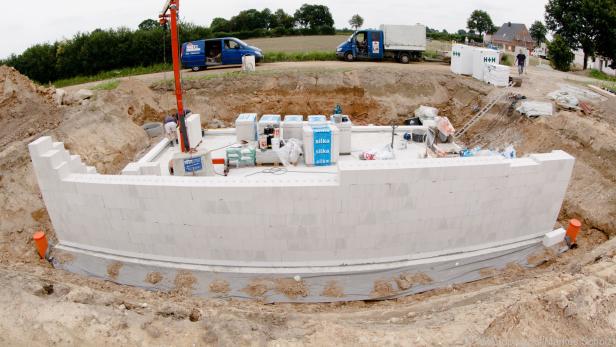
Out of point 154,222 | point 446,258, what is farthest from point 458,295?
point 154,222

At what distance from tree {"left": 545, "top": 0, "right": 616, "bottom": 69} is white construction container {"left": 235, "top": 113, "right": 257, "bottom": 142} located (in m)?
22.3

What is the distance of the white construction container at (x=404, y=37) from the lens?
70.3 feet

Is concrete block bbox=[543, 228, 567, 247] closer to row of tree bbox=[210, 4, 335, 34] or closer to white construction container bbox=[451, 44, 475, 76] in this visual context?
white construction container bbox=[451, 44, 475, 76]

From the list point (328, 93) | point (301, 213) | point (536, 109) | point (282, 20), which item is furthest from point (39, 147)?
point (282, 20)

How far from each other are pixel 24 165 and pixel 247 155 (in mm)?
5773

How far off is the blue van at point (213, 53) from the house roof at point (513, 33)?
51.8 meters

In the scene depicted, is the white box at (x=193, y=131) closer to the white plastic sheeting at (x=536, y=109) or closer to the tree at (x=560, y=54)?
the white plastic sheeting at (x=536, y=109)

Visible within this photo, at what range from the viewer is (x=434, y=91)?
1803cm

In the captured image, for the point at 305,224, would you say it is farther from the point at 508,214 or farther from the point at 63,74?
the point at 63,74

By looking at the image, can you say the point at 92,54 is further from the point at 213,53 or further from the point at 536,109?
the point at 536,109

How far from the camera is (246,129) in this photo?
1271 centimetres

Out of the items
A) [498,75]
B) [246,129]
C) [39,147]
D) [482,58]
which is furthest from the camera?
[482,58]

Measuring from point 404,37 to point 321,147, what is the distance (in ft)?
42.9

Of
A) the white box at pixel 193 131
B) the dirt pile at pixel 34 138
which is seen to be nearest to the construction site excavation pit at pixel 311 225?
the dirt pile at pixel 34 138
